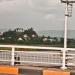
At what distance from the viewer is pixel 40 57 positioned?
13.5 m

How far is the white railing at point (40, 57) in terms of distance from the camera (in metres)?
12.9

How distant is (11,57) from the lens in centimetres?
1362

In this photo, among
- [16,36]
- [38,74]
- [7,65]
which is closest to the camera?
[38,74]

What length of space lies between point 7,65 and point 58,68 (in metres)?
1.91

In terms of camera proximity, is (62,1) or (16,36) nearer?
(62,1)

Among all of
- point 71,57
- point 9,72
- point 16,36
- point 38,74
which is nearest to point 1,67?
point 9,72

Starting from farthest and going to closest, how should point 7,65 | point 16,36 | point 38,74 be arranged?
1. point 16,36
2. point 7,65
3. point 38,74

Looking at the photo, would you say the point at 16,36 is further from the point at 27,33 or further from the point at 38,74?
the point at 38,74

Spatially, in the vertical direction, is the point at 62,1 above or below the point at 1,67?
above

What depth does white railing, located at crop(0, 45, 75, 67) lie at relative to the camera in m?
12.9

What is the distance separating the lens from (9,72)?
13.0 m

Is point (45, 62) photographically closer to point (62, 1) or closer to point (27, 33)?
point (62, 1)

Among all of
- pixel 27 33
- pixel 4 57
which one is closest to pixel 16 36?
pixel 27 33

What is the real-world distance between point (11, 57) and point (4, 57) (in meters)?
0.55
